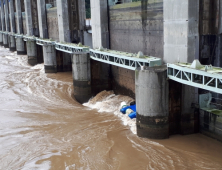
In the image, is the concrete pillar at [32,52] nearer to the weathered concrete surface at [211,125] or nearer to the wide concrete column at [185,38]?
the wide concrete column at [185,38]

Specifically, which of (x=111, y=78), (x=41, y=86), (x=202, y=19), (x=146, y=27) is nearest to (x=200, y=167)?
(x=202, y=19)

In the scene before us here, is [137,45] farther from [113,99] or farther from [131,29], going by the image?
[113,99]

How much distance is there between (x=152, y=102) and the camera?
42.2 feet

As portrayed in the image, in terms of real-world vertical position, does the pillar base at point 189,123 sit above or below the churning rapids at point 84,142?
above

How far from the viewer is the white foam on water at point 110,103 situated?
16.7 metres

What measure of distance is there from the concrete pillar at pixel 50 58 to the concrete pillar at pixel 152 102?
17404 mm

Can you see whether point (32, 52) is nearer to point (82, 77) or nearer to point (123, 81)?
point (82, 77)

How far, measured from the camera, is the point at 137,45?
738 inches

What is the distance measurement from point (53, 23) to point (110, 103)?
59.4 feet

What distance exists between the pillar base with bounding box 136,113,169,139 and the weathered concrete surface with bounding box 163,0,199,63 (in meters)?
3.00

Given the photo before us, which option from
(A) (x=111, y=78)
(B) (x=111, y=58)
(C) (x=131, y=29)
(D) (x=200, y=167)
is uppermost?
(C) (x=131, y=29)

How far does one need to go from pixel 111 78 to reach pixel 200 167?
12.4 metres

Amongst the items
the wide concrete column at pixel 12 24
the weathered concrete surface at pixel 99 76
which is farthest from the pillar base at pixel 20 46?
the weathered concrete surface at pixel 99 76

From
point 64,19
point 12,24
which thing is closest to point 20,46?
point 12,24
